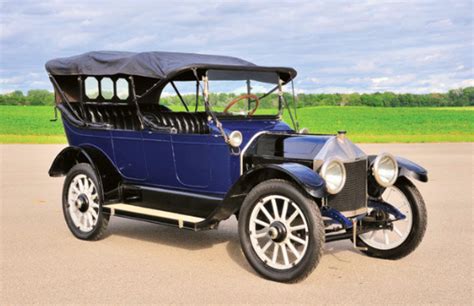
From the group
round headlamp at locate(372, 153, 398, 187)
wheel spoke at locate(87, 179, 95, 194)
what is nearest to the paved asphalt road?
wheel spoke at locate(87, 179, 95, 194)

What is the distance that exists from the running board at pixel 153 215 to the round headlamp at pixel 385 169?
6.00ft

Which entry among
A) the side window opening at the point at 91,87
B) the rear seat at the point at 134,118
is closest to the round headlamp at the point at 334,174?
the rear seat at the point at 134,118

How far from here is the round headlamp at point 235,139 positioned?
22.1 feet

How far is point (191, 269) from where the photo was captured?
6.46m

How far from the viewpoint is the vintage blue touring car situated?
6145 mm

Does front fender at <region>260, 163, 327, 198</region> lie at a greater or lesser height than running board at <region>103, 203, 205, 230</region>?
greater

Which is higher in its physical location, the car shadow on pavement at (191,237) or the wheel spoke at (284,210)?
the wheel spoke at (284,210)

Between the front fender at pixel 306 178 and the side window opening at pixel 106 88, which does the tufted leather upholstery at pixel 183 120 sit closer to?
the side window opening at pixel 106 88

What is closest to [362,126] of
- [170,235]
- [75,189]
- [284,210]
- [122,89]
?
[122,89]

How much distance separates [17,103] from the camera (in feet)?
195

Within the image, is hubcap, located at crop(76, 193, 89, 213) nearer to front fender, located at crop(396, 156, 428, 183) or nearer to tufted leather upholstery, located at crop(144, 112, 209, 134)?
tufted leather upholstery, located at crop(144, 112, 209, 134)

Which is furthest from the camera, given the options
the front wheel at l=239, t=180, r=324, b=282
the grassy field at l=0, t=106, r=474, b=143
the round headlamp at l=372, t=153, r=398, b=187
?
the grassy field at l=0, t=106, r=474, b=143

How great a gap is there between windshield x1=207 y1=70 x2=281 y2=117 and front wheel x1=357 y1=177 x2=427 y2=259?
1.91 m

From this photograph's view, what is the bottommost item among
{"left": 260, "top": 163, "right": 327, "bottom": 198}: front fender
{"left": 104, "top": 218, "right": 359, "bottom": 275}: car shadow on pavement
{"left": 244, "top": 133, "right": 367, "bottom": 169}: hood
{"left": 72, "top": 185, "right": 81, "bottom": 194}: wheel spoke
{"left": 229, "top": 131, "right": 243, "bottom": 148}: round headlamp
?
{"left": 104, "top": 218, "right": 359, "bottom": 275}: car shadow on pavement
